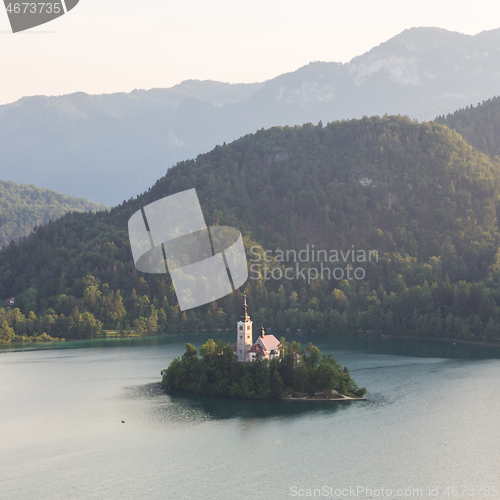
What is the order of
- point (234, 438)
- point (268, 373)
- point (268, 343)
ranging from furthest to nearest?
point (268, 343), point (268, 373), point (234, 438)

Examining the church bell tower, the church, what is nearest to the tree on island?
the church

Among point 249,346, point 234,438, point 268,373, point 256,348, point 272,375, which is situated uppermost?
point 249,346

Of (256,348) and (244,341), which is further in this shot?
(244,341)

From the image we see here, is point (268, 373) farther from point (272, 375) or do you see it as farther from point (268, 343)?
point (268, 343)

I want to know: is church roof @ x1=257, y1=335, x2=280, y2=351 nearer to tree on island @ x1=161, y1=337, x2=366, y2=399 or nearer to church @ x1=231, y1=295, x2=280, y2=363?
church @ x1=231, y1=295, x2=280, y2=363

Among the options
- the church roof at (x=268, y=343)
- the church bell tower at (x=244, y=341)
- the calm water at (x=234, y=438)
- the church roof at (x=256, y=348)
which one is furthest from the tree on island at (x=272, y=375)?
the calm water at (x=234, y=438)

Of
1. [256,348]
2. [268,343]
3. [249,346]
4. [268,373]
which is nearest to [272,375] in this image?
[268,373]

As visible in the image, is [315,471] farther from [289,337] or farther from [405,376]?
[289,337]
